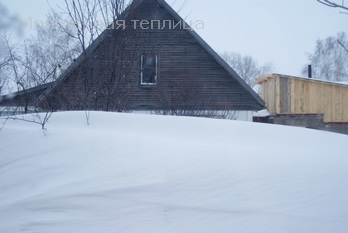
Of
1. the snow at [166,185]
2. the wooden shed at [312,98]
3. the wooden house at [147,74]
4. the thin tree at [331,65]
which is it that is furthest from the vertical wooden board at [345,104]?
the thin tree at [331,65]

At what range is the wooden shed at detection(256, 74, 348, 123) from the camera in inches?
593

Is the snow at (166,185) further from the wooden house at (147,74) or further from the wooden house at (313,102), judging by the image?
the wooden house at (313,102)

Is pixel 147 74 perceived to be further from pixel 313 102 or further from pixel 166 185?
pixel 166 185

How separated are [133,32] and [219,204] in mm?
5392

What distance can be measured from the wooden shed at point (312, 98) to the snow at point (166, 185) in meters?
12.3

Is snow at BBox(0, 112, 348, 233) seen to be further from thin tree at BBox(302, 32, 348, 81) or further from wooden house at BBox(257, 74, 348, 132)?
thin tree at BBox(302, 32, 348, 81)

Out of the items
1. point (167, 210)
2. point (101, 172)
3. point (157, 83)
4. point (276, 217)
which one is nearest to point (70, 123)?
point (101, 172)

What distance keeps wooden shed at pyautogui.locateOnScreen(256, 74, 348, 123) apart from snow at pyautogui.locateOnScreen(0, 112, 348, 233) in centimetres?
1229

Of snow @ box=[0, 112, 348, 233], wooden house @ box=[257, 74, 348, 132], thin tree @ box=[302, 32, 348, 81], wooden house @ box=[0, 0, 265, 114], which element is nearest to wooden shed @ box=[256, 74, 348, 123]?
wooden house @ box=[257, 74, 348, 132]

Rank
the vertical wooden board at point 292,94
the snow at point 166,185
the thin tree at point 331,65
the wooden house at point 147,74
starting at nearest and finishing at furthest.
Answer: the snow at point 166,185
the wooden house at point 147,74
the vertical wooden board at point 292,94
the thin tree at point 331,65

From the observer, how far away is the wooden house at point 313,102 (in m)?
15.0

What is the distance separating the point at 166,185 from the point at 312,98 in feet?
46.6

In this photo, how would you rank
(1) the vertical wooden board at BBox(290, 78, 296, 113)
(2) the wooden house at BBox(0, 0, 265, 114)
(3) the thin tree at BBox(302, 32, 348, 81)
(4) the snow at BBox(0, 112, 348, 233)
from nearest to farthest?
1. (4) the snow at BBox(0, 112, 348, 233)
2. (2) the wooden house at BBox(0, 0, 265, 114)
3. (1) the vertical wooden board at BBox(290, 78, 296, 113)
4. (3) the thin tree at BBox(302, 32, 348, 81)

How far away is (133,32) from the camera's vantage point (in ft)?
23.0
